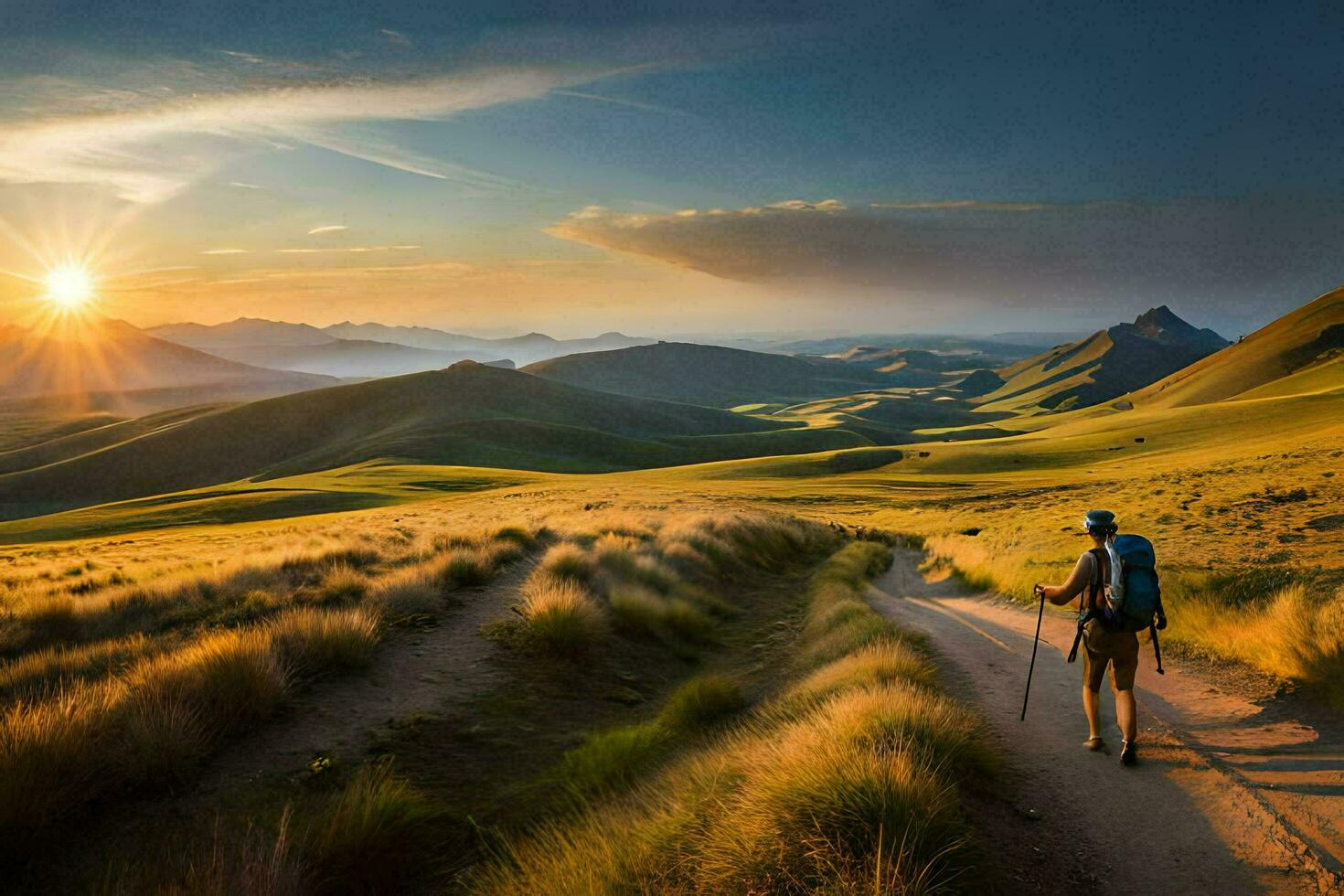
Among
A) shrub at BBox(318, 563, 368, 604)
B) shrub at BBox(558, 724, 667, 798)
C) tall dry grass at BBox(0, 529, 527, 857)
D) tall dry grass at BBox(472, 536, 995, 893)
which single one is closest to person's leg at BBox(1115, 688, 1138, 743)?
tall dry grass at BBox(472, 536, 995, 893)

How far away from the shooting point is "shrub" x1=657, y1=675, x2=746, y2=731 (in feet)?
27.8

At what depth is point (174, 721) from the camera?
590 centimetres

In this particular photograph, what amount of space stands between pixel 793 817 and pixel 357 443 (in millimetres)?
149195

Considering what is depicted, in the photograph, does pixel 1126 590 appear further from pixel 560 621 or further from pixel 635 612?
pixel 635 612

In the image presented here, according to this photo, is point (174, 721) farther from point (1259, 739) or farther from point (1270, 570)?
point (1270, 570)

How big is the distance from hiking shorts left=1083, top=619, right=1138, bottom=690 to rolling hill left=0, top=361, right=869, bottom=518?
116721 mm

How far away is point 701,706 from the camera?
28.7 feet

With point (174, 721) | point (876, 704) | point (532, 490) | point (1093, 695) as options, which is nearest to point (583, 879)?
point (876, 704)

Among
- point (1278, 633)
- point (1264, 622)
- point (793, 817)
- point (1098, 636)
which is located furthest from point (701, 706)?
point (1264, 622)

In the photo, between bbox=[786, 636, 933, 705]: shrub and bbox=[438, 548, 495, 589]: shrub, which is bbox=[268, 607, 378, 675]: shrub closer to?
bbox=[438, 548, 495, 589]: shrub

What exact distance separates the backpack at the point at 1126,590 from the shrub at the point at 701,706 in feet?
14.5

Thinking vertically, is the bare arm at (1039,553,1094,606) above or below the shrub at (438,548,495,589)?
above

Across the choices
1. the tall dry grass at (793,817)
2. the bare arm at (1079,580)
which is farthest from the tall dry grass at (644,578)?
the bare arm at (1079,580)

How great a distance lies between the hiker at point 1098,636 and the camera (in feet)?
23.3
